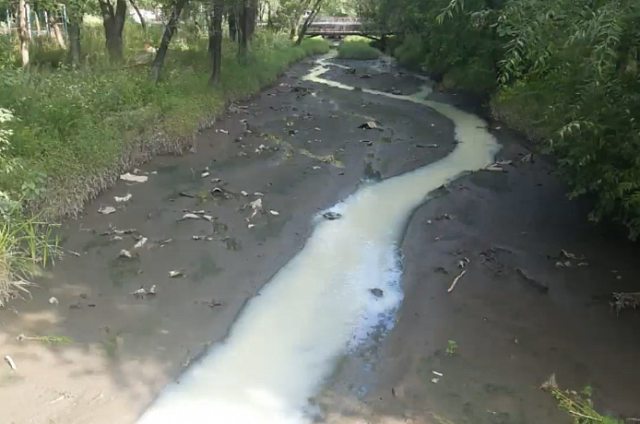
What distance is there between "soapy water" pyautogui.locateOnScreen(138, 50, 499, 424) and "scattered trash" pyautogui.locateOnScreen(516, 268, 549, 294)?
1591 millimetres

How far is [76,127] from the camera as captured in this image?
10.1 meters

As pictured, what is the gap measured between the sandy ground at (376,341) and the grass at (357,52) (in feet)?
86.5

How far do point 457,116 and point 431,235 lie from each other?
11175 millimetres

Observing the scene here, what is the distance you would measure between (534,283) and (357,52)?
32001 mm

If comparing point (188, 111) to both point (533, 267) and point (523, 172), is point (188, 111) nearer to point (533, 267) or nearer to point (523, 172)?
point (523, 172)

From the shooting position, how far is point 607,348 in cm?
648

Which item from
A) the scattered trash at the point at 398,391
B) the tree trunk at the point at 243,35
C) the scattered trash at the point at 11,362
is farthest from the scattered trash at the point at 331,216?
the tree trunk at the point at 243,35

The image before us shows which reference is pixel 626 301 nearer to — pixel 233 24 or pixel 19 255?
pixel 19 255

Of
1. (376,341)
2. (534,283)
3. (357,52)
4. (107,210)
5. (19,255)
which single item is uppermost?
(357,52)

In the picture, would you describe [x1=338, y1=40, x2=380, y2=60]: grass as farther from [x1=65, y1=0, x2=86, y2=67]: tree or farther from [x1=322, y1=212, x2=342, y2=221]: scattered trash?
[x1=322, y1=212, x2=342, y2=221]: scattered trash

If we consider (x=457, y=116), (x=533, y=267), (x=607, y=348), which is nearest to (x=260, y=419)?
(x=607, y=348)

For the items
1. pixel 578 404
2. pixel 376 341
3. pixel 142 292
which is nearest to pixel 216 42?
pixel 142 292

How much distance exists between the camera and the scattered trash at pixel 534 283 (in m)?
7.73

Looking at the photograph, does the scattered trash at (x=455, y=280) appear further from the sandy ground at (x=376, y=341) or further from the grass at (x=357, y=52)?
the grass at (x=357, y=52)
